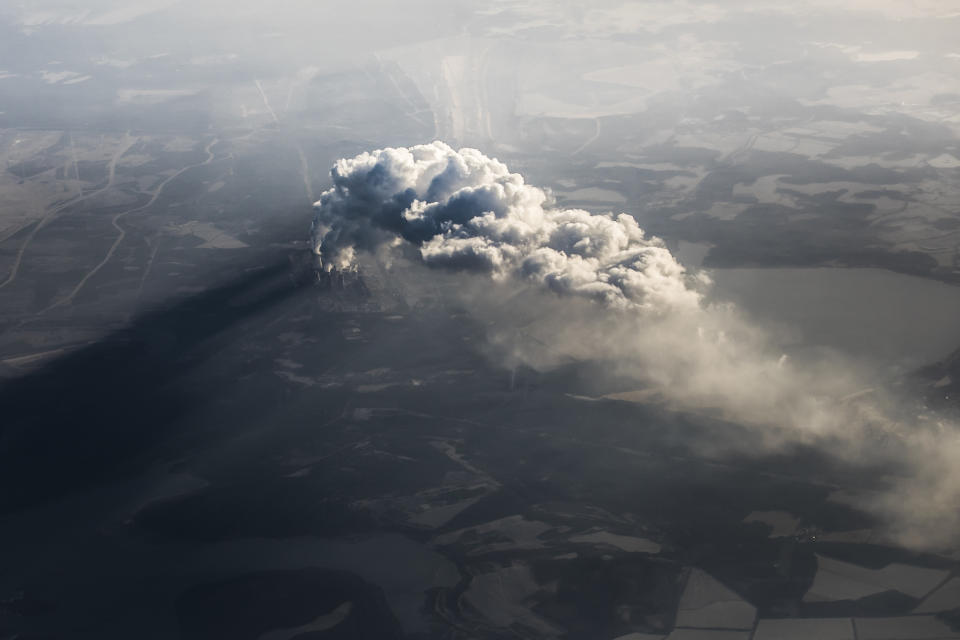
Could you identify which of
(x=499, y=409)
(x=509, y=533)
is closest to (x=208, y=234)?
(x=499, y=409)

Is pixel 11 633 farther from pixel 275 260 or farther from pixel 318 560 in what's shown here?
pixel 275 260

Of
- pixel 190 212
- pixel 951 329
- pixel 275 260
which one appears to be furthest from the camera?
pixel 190 212

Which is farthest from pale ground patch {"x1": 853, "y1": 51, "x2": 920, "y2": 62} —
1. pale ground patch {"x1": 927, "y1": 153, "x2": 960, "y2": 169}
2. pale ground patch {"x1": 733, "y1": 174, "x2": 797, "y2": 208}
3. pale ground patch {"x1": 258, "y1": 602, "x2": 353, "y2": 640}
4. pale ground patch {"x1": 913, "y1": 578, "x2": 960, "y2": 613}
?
pale ground patch {"x1": 258, "y1": 602, "x2": 353, "y2": 640}

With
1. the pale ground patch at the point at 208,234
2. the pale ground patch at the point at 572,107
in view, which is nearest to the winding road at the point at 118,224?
the pale ground patch at the point at 208,234

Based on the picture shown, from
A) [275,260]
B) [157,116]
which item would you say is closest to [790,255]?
[275,260]

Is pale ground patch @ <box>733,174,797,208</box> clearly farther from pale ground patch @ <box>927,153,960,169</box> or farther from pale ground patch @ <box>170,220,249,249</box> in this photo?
pale ground patch @ <box>170,220,249,249</box>

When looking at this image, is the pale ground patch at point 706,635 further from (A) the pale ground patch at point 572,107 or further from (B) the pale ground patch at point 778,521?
(A) the pale ground patch at point 572,107

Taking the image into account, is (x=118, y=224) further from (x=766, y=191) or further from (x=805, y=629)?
(x=805, y=629)
